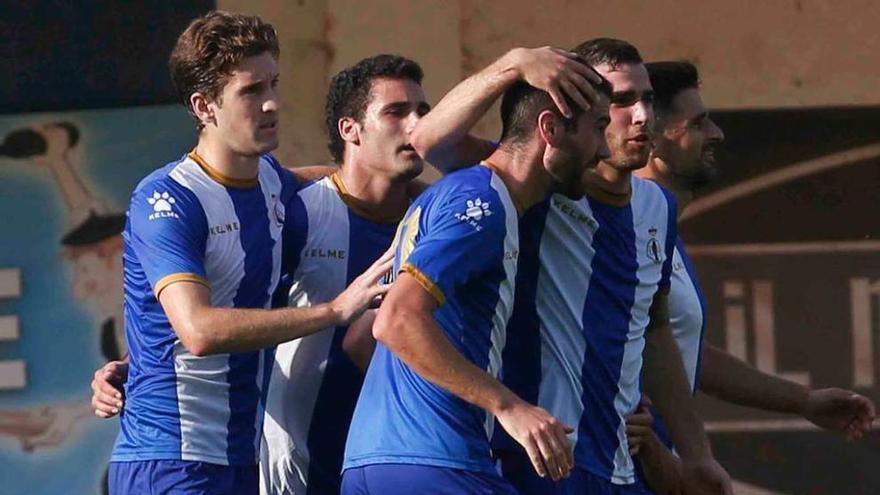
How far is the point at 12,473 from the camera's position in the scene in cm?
805

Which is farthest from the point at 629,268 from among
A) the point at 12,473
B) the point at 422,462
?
the point at 12,473

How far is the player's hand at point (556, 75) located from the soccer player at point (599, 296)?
4.7 inches

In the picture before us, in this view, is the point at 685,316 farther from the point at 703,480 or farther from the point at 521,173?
the point at 521,173

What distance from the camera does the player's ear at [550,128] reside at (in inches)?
188

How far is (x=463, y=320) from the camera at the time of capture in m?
4.70

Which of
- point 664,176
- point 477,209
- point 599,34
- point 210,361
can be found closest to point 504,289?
point 477,209

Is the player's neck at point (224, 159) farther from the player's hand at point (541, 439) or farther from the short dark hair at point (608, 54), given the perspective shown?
the player's hand at point (541, 439)

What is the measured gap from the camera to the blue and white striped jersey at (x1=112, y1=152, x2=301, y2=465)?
5320mm

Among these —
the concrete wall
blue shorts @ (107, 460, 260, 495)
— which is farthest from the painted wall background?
blue shorts @ (107, 460, 260, 495)

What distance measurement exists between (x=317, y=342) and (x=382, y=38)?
7.85 feet

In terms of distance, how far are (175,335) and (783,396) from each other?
1829mm

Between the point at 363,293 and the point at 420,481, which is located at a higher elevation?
the point at 363,293

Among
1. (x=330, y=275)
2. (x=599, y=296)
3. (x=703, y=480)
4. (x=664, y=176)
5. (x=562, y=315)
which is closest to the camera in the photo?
(x=562, y=315)

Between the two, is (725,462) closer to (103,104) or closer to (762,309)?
(762,309)
